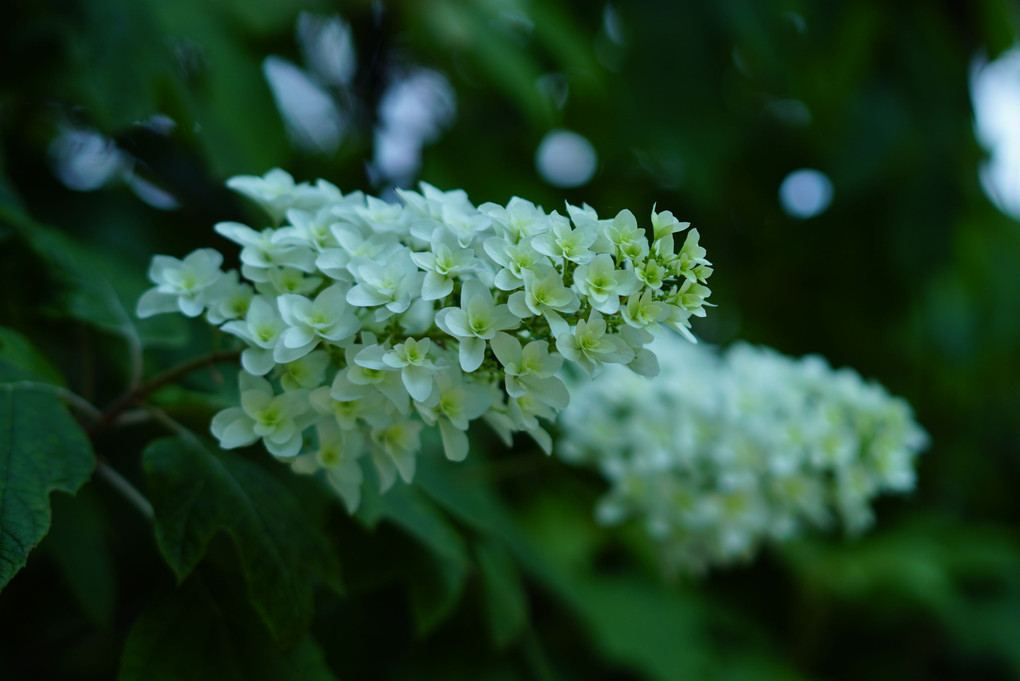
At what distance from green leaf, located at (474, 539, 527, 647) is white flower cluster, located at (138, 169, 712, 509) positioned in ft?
1.24

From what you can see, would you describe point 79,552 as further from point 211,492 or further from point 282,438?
point 282,438

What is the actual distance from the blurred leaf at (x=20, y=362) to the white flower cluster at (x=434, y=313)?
19 centimetres

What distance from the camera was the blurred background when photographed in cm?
151

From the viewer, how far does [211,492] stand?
34.6 inches

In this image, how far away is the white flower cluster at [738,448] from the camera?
1.68 m

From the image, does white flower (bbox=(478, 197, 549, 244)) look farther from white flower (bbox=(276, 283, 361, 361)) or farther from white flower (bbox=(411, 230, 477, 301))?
white flower (bbox=(276, 283, 361, 361))

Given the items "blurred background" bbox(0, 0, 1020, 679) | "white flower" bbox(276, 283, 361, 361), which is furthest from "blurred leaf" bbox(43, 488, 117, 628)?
"white flower" bbox(276, 283, 361, 361)

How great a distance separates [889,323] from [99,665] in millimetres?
2766

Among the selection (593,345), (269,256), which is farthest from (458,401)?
(269,256)

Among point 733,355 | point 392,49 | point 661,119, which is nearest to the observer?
point 733,355

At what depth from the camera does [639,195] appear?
266 centimetres

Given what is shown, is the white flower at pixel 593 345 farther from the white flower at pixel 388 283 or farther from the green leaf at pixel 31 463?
the green leaf at pixel 31 463

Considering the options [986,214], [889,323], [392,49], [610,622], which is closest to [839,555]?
[889,323]

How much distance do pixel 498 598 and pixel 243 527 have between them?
0.46 metres
